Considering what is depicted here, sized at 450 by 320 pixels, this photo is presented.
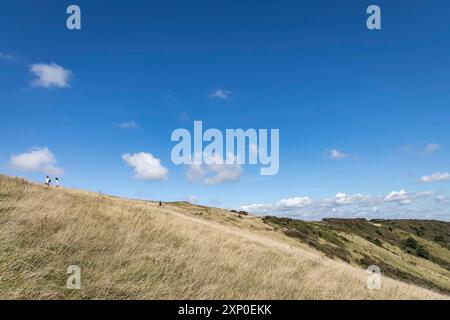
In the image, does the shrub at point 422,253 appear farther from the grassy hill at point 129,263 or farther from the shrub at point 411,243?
the grassy hill at point 129,263

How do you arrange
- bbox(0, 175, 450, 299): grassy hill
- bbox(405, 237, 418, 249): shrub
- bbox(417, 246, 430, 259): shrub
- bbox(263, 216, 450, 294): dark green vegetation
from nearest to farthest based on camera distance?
bbox(0, 175, 450, 299): grassy hill, bbox(263, 216, 450, 294): dark green vegetation, bbox(417, 246, 430, 259): shrub, bbox(405, 237, 418, 249): shrub

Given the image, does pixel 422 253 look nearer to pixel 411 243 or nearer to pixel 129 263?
pixel 411 243

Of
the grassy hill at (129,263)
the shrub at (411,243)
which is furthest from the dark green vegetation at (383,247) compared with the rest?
the grassy hill at (129,263)

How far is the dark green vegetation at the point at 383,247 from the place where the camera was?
60.5m

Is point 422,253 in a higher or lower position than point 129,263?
lower

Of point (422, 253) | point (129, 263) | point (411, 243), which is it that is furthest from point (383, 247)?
point (129, 263)

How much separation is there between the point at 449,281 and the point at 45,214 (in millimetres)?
79228

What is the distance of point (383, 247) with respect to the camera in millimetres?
86312

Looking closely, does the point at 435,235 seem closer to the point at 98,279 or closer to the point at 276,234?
the point at 276,234

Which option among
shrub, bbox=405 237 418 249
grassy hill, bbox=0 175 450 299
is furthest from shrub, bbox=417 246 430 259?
grassy hill, bbox=0 175 450 299

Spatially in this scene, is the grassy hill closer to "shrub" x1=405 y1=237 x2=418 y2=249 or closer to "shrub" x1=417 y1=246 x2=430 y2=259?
"shrub" x1=417 y1=246 x2=430 y2=259

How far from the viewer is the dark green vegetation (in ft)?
199
